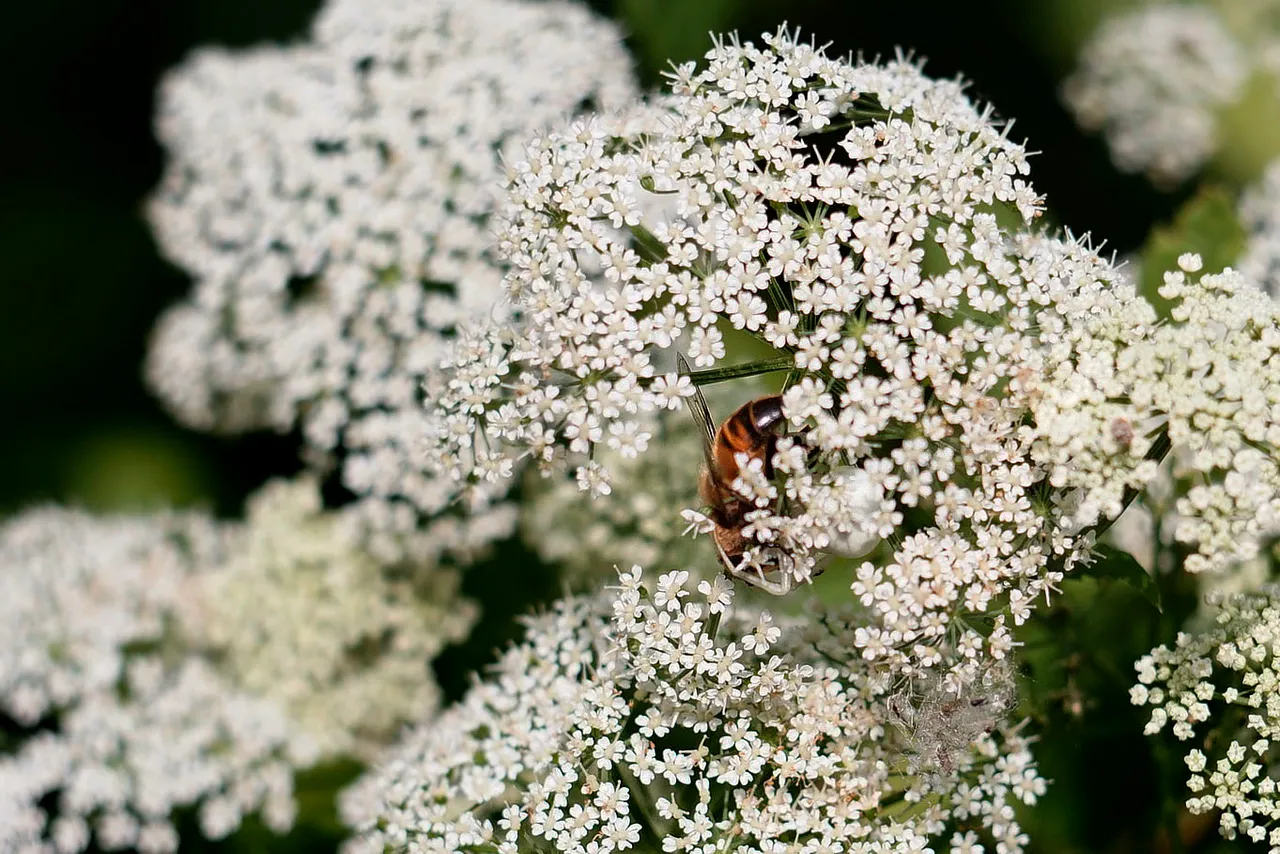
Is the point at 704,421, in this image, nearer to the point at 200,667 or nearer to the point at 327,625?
the point at 327,625

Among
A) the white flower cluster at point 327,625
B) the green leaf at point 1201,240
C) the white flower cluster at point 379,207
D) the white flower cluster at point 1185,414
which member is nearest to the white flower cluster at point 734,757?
the white flower cluster at point 1185,414

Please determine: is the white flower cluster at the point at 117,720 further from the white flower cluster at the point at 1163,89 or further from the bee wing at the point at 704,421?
the white flower cluster at the point at 1163,89

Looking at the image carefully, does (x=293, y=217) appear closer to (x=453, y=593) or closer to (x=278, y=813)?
(x=453, y=593)

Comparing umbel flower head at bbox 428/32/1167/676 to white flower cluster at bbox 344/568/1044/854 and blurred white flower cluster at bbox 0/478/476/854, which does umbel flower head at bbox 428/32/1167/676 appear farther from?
blurred white flower cluster at bbox 0/478/476/854

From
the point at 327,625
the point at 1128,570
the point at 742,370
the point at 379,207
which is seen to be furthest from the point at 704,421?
the point at 327,625

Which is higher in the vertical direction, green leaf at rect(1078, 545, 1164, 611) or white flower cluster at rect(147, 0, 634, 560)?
white flower cluster at rect(147, 0, 634, 560)

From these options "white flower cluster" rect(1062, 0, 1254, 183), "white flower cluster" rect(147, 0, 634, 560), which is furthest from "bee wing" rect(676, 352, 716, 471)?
"white flower cluster" rect(1062, 0, 1254, 183)
